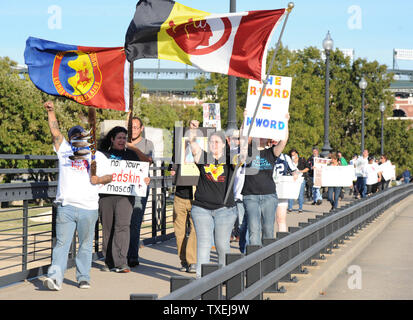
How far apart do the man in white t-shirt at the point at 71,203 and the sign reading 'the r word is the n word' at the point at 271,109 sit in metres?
2.52

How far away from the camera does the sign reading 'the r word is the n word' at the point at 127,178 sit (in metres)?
10.3

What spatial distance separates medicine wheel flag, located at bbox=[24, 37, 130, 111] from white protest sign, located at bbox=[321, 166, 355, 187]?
37.1 feet

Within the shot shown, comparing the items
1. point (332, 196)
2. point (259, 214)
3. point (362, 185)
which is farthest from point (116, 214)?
point (362, 185)

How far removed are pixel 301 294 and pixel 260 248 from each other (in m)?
1.25

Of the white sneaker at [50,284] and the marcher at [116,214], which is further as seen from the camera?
the marcher at [116,214]

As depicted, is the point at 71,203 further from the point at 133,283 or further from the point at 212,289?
the point at 212,289

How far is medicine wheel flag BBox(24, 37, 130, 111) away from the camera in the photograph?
12.0 meters

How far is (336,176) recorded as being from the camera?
22.9 m

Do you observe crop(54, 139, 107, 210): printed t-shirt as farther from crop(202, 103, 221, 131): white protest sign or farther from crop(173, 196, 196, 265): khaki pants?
crop(202, 103, 221, 131): white protest sign

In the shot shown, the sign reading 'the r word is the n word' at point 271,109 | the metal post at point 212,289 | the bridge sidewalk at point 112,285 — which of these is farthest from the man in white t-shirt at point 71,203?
the metal post at point 212,289

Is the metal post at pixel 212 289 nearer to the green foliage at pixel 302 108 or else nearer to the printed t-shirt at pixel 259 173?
the printed t-shirt at pixel 259 173

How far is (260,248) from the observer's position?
7547 mm

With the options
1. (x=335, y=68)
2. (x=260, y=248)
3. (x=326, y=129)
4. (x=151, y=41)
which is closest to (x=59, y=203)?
(x=260, y=248)
